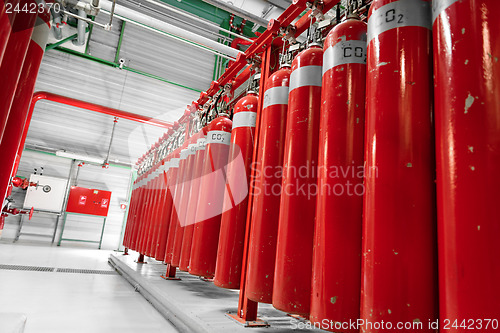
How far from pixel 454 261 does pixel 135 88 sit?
8544mm

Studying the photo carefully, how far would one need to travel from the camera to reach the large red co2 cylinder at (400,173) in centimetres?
91

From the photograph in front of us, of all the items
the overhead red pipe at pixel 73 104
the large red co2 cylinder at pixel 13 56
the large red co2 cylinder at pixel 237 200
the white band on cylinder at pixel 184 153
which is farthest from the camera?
the overhead red pipe at pixel 73 104

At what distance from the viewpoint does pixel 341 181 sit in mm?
1195

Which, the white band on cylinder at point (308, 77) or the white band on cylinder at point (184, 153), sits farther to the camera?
the white band on cylinder at point (184, 153)

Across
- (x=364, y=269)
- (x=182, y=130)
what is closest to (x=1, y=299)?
(x=182, y=130)

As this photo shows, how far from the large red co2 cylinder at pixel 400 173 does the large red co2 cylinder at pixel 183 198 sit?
2.19 metres

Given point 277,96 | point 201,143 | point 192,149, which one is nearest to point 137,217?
point 192,149

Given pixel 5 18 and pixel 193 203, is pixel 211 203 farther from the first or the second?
pixel 5 18

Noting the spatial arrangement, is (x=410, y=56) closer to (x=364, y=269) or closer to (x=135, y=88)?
(x=364, y=269)

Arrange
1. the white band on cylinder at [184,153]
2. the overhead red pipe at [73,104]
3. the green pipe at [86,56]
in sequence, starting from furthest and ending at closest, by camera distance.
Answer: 1. the green pipe at [86,56]
2. the overhead red pipe at [73,104]
3. the white band on cylinder at [184,153]

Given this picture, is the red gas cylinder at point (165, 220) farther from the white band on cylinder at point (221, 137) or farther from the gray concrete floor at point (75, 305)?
the white band on cylinder at point (221, 137)

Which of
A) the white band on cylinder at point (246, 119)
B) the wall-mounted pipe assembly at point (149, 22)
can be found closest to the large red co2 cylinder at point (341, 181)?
the white band on cylinder at point (246, 119)

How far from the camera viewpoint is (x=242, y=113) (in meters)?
2.24

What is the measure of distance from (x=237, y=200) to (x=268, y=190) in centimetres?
44
